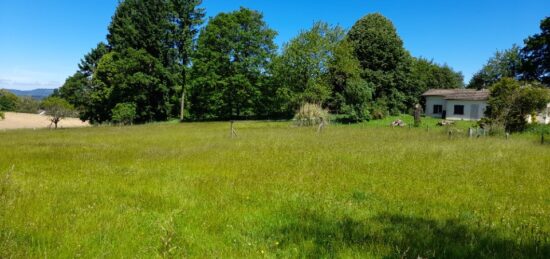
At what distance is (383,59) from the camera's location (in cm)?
5394

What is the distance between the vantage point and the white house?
49.5 metres

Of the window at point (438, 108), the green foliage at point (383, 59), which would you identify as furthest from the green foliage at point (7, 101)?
the window at point (438, 108)

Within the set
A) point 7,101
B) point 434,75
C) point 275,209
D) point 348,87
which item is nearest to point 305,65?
point 348,87

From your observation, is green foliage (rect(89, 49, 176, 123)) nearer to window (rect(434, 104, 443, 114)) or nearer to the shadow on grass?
window (rect(434, 104, 443, 114))

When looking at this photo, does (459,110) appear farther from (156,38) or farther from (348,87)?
(156,38)

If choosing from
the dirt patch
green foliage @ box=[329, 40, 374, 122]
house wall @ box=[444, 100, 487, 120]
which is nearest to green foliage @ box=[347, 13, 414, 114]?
green foliage @ box=[329, 40, 374, 122]

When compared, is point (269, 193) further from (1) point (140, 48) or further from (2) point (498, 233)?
(1) point (140, 48)

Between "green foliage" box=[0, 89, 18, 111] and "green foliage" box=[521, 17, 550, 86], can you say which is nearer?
"green foliage" box=[521, 17, 550, 86]

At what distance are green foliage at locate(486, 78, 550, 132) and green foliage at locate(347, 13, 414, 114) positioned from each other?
70.7ft

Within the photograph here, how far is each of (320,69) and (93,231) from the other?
156ft

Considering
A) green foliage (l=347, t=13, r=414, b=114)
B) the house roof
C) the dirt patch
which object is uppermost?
green foliage (l=347, t=13, r=414, b=114)

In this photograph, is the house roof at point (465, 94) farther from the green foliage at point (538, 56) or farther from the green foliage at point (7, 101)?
the green foliage at point (7, 101)

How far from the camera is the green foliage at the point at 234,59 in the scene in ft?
164

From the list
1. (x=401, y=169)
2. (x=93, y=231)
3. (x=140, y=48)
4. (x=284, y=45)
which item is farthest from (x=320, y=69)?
(x=93, y=231)
